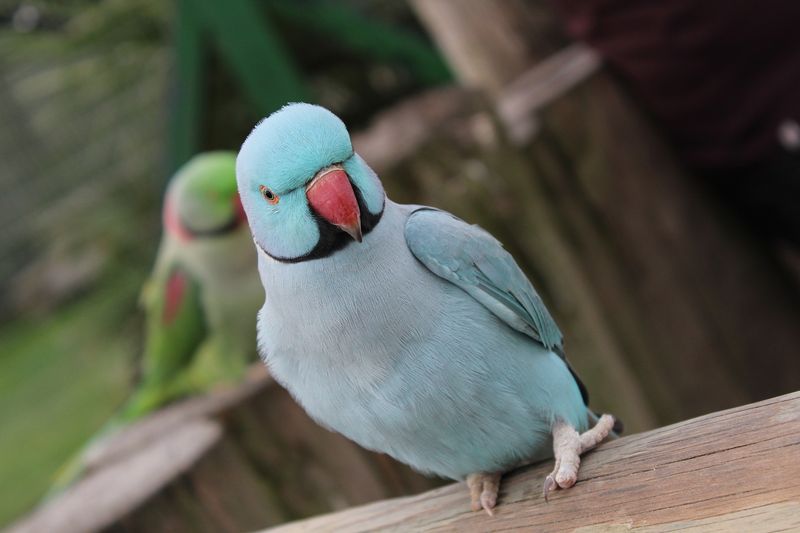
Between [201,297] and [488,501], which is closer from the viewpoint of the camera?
[488,501]

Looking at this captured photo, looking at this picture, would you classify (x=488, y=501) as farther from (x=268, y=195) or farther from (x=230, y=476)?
(x=230, y=476)

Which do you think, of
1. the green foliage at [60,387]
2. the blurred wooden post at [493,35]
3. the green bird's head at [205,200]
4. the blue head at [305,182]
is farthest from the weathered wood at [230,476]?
the green foliage at [60,387]

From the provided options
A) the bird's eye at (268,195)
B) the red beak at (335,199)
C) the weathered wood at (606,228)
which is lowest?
the weathered wood at (606,228)

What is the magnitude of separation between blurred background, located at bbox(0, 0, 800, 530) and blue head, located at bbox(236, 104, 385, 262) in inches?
42.7

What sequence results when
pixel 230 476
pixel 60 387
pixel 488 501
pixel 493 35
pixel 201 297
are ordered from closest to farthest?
pixel 488 501 < pixel 230 476 < pixel 201 297 < pixel 493 35 < pixel 60 387

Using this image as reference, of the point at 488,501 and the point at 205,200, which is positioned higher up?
the point at 205,200

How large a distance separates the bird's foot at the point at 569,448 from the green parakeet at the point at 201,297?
1.49 meters

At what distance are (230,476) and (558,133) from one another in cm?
151

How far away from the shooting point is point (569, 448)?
1.49 metres

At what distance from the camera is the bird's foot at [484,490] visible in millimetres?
1571

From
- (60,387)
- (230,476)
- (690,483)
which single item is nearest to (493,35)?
(230,476)

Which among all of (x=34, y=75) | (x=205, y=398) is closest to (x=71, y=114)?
(x=34, y=75)

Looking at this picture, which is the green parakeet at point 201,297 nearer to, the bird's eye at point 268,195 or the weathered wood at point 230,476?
the weathered wood at point 230,476

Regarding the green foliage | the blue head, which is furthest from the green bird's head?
the green foliage
